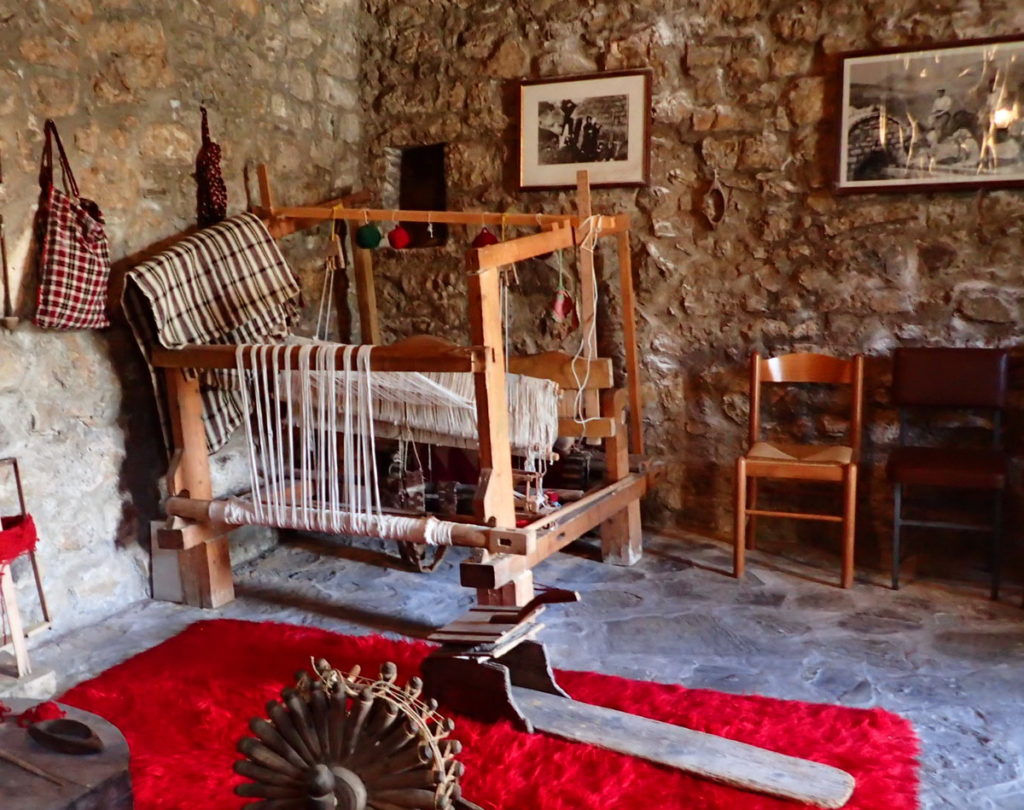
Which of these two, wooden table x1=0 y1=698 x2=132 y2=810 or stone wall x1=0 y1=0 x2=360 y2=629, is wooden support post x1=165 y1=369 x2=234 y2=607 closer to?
stone wall x1=0 y1=0 x2=360 y2=629

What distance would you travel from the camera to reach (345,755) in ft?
5.08

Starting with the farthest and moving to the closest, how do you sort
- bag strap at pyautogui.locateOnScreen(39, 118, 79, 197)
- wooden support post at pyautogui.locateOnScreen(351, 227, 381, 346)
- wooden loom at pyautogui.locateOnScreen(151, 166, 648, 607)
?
1. wooden support post at pyautogui.locateOnScreen(351, 227, 381, 346)
2. bag strap at pyautogui.locateOnScreen(39, 118, 79, 197)
3. wooden loom at pyautogui.locateOnScreen(151, 166, 648, 607)

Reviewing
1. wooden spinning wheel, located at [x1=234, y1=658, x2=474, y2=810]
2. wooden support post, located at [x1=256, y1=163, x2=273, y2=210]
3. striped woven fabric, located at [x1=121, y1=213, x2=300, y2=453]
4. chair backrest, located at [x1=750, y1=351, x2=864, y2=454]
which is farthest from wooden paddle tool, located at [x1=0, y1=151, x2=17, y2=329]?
chair backrest, located at [x1=750, y1=351, x2=864, y2=454]

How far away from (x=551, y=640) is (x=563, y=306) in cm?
133

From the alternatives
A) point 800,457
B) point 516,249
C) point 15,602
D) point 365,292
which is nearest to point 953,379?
point 800,457

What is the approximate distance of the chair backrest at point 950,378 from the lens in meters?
3.34

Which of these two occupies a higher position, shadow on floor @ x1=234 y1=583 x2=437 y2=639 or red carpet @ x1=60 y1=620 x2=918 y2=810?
red carpet @ x1=60 y1=620 x2=918 y2=810

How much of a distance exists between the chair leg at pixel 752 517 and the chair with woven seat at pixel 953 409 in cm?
56

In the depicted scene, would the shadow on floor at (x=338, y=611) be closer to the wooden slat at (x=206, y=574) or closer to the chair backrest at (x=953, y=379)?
the wooden slat at (x=206, y=574)

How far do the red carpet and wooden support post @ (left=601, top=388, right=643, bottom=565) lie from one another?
41.7 inches

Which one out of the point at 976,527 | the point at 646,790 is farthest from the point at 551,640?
the point at 976,527

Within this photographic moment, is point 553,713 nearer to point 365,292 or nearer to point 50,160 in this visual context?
A: point 50,160

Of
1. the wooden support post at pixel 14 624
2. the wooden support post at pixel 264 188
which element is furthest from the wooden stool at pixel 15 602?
the wooden support post at pixel 264 188

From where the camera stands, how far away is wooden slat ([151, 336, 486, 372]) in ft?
8.69
